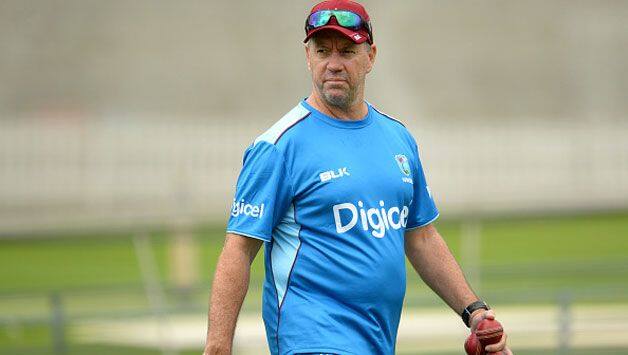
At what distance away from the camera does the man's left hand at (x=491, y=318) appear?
354 cm

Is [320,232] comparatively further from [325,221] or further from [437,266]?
[437,266]

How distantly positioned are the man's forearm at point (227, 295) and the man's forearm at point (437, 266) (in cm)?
77

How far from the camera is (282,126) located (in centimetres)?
342

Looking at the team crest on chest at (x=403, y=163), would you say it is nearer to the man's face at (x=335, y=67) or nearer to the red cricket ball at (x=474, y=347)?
the man's face at (x=335, y=67)

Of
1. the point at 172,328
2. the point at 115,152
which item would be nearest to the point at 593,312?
the point at 172,328

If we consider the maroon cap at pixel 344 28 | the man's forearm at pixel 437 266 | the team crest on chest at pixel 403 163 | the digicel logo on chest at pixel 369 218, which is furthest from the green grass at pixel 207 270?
the maroon cap at pixel 344 28

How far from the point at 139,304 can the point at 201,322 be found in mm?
1230

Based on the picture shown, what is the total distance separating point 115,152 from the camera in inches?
A: 806

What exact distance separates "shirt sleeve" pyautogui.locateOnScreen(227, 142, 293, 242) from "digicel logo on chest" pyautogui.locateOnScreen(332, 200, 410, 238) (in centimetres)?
17

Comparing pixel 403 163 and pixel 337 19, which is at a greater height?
pixel 337 19

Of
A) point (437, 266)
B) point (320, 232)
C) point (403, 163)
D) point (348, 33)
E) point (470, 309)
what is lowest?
point (470, 309)

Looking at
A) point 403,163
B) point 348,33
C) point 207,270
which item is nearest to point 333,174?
point 403,163

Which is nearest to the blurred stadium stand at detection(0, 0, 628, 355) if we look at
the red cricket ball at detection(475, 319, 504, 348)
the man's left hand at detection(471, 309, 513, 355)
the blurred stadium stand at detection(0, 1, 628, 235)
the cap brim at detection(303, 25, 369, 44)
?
the blurred stadium stand at detection(0, 1, 628, 235)

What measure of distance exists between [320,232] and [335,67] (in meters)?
0.50
